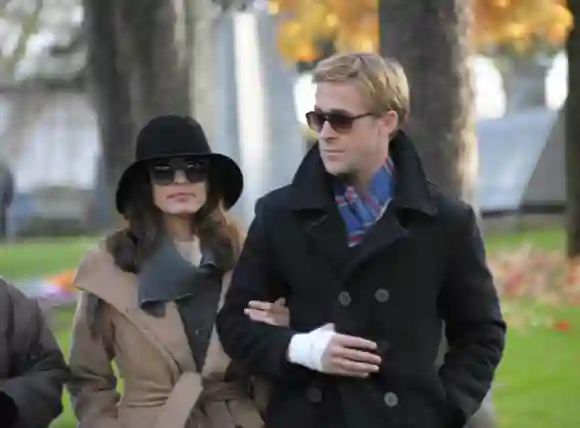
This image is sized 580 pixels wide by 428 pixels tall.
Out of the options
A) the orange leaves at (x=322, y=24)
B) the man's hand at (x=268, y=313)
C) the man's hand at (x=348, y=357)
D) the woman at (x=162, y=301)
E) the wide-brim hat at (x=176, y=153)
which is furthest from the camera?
the orange leaves at (x=322, y=24)

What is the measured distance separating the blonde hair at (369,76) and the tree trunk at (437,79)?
2.77 metres

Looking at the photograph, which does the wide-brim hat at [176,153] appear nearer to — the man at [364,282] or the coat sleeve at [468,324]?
the man at [364,282]

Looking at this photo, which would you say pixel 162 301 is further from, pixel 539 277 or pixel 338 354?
pixel 539 277

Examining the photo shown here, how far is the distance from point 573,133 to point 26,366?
1217 centimetres

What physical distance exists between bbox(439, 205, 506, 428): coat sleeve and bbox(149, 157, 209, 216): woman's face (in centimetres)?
84

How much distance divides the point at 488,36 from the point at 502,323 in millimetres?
10968

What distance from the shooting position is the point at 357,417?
351 cm

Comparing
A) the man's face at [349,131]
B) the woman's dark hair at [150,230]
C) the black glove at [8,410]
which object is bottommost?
the black glove at [8,410]

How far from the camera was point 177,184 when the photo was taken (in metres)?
4.00

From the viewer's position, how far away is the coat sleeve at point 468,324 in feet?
11.9

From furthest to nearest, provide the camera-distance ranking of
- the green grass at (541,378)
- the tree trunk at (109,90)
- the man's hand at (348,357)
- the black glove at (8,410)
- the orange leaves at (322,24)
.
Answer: the orange leaves at (322,24) → the tree trunk at (109,90) → the green grass at (541,378) → the black glove at (8,410) → the man's hand at (348,357)

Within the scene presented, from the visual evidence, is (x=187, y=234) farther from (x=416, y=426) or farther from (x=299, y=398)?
(x=416, y=426)

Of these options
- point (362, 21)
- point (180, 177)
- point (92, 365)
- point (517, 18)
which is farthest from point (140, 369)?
point (517, 18)

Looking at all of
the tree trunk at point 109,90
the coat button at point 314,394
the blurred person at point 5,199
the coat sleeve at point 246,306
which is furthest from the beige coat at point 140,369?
the blurred person at point 5,199
